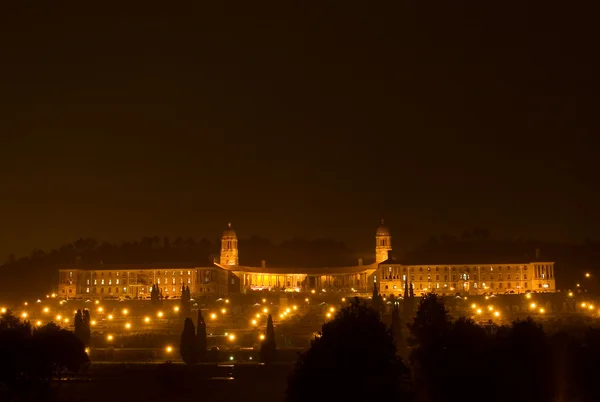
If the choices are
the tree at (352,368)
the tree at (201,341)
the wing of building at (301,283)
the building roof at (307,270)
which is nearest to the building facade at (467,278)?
the wing of building at (301,283)

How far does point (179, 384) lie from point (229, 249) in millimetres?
92799

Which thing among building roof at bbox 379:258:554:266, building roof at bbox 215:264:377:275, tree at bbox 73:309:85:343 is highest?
building roof at bbox 379:258:554:266

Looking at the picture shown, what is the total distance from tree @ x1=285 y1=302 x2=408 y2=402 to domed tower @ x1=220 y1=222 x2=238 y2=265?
10711 cm

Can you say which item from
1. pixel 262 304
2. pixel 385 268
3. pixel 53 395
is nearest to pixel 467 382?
pixel 53 395

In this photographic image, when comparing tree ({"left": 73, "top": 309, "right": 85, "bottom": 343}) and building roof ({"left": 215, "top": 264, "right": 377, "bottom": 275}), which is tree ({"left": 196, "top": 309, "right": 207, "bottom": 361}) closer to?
tree ({"left": 73, "top": 309, "right": 85, "bottom": 343})

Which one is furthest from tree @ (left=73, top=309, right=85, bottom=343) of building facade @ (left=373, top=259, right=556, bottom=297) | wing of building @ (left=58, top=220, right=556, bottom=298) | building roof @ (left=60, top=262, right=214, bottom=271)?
building facade @ (left=373, top=259, right=556, bottom=297)

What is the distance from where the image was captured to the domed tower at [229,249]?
159625mm

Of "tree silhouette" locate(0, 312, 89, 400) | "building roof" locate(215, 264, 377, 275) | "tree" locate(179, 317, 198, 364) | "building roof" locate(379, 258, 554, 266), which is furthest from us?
"building roof" locate(215, 264, 377, 275)

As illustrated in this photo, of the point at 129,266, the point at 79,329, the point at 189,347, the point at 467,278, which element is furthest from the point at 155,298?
the point at 189,347

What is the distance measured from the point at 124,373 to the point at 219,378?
6.31 metres

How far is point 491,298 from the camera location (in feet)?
432

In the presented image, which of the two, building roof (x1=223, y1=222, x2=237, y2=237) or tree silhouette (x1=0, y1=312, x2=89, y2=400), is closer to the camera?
tree silhouette (x1=0, y1=312, x2=89, y2=400)

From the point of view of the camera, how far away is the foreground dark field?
6325 cm

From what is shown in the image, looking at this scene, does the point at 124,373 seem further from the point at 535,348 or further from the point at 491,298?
the point at 491,298
